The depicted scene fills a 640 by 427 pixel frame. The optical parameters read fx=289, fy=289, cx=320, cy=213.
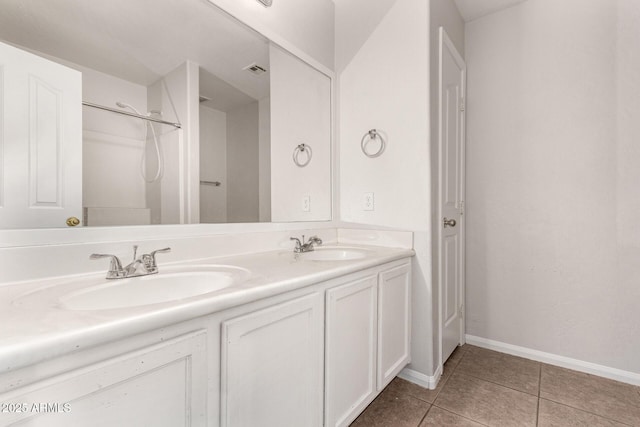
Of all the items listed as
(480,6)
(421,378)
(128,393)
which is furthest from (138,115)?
(480,6)

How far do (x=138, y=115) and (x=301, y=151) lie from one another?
3.21 feet

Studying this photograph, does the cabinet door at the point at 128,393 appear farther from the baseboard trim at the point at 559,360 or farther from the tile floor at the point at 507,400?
the baseboard trim at the point at 559,360

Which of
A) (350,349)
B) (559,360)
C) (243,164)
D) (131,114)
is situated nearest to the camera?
(131,114)

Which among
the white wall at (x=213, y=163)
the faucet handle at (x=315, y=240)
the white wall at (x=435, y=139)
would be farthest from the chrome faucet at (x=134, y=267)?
the white wall at (x=435, y=139)

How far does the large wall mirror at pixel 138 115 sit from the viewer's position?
2.83ft

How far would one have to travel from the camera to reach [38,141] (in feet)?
2.87

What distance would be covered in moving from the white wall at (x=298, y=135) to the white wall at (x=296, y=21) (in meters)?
0.09

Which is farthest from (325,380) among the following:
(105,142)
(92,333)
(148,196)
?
(105,142)

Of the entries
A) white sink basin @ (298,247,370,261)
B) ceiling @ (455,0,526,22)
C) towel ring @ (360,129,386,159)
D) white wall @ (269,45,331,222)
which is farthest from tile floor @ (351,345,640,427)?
ceiling @ (455,0,526,22)

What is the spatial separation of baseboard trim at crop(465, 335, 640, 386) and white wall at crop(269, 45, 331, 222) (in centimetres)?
149

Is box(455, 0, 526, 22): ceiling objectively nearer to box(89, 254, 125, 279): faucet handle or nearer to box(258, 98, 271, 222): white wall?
box(258, 98, 271, 222): white wall

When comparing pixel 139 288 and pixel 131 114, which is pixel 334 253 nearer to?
pixel 139 288

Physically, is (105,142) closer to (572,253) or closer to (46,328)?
(46,328)

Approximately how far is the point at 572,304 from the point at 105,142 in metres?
2.62
